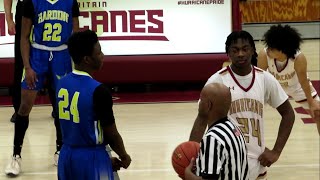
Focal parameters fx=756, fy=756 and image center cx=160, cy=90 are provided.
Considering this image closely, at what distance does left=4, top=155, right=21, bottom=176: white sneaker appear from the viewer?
22.6 feet

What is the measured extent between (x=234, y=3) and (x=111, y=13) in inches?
67.8

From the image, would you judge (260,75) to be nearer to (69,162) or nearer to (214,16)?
(69,162)

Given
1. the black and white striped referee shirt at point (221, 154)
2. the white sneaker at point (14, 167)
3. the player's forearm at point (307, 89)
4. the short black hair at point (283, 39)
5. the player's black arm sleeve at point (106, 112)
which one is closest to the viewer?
the black and white striped referee shirt at point (221, 154)

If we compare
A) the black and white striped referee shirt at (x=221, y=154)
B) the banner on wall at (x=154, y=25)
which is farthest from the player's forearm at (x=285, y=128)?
the banner on wall at (x=154, y=25)

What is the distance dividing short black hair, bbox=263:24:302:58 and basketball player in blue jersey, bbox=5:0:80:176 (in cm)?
172

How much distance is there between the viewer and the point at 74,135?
14.2ft

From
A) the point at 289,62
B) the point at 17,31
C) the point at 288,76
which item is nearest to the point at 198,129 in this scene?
the point at 289,62

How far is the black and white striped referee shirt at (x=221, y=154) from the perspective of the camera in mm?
3426

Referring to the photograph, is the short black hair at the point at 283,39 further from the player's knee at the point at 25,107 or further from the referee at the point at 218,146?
the referee at the point at 218,146

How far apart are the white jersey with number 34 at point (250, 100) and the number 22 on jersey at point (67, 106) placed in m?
0.83

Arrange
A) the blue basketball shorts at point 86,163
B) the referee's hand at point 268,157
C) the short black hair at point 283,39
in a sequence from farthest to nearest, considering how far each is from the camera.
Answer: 1. the short black hair at point 283,39
2. the referee's hand at point 268,157
3. the blue basketball shorts at point 86,163

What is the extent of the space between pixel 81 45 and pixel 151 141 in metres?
3.86

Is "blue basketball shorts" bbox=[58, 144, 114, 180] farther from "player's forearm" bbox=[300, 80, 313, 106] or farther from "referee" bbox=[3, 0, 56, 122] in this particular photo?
"referee" bbox=[3, 0, 56, 122]

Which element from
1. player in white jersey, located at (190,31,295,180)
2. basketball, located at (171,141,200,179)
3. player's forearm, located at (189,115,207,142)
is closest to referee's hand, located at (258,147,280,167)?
player in white jersey, located at (190,31,295,180)
